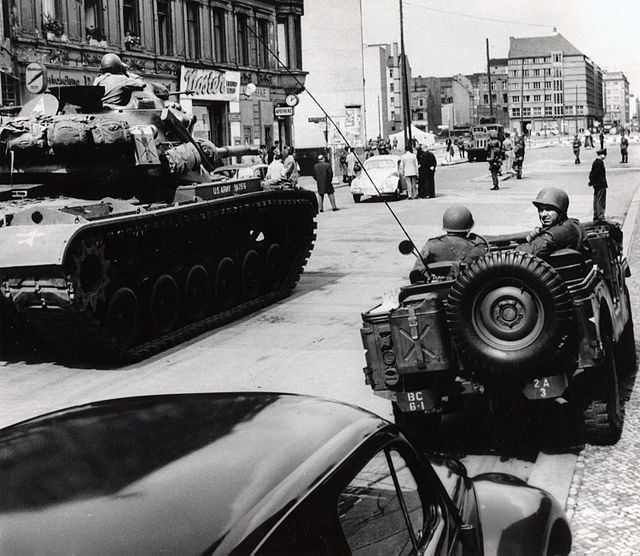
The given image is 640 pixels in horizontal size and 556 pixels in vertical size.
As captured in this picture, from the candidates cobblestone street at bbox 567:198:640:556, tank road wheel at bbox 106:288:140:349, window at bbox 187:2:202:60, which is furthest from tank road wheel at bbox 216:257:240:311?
window at bbox 187:2:202:60

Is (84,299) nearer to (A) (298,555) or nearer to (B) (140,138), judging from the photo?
(B) (140,138)

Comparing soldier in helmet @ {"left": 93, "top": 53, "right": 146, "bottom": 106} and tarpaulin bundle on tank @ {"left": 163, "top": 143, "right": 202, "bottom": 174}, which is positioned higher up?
soldier in helmet @ {"left": 93, "top": 53, "right": 146, "bottom": 106}

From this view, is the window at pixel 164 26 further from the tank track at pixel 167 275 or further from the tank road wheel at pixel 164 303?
the tank road wheel at pixel 164 303

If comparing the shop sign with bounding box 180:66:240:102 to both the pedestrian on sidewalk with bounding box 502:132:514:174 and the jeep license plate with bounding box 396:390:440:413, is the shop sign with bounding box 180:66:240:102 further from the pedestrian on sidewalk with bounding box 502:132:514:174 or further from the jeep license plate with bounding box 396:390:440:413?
the jeep license plate with bounding box 396:390:440:413

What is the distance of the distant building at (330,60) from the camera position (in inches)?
2239

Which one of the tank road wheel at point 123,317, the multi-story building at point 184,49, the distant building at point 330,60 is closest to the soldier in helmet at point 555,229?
the tank road wheel at point 123,317

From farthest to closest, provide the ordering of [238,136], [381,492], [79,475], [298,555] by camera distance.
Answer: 1. [238,136]
2. [381,492]
3. [79,475]
4. [298,555]

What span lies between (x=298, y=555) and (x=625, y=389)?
230 inches

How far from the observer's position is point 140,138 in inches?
448

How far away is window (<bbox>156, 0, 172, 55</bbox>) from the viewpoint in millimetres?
32812

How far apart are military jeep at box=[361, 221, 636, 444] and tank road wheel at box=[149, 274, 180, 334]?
5.01 meters

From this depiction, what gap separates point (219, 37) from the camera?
36625 mm

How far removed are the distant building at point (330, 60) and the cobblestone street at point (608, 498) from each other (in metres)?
49.1

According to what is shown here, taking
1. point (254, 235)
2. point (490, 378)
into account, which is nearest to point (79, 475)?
point (490, 378)
